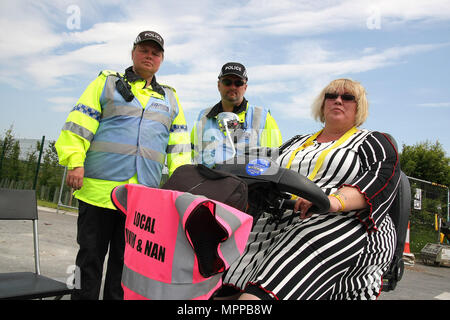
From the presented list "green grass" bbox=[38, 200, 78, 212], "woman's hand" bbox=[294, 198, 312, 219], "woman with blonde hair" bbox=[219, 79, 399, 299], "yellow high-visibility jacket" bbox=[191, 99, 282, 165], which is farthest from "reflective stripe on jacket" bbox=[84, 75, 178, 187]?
"green grass" bbox=[38, 200, 78, 212]

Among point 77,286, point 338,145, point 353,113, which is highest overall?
point 353,113

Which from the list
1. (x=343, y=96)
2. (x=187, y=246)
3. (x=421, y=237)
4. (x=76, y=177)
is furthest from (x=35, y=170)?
(x=187, y=246)

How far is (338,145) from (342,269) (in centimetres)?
60

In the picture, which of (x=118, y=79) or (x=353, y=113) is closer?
(x=353, y=113)

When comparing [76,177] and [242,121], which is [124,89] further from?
[242,121]

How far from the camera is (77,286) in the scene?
2.34m

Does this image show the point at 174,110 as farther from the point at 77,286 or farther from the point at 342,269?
the point at 342,269

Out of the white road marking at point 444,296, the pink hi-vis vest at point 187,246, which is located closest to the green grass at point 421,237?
the white road marking at point 444,296

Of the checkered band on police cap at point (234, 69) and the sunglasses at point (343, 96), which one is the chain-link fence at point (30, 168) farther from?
the sunglasses at point (343, 96)

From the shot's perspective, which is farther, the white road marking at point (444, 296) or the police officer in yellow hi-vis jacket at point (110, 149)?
the white road marking at point (444, 296)

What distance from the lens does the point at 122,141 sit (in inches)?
97.7

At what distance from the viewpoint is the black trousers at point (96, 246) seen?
2.36 meters
